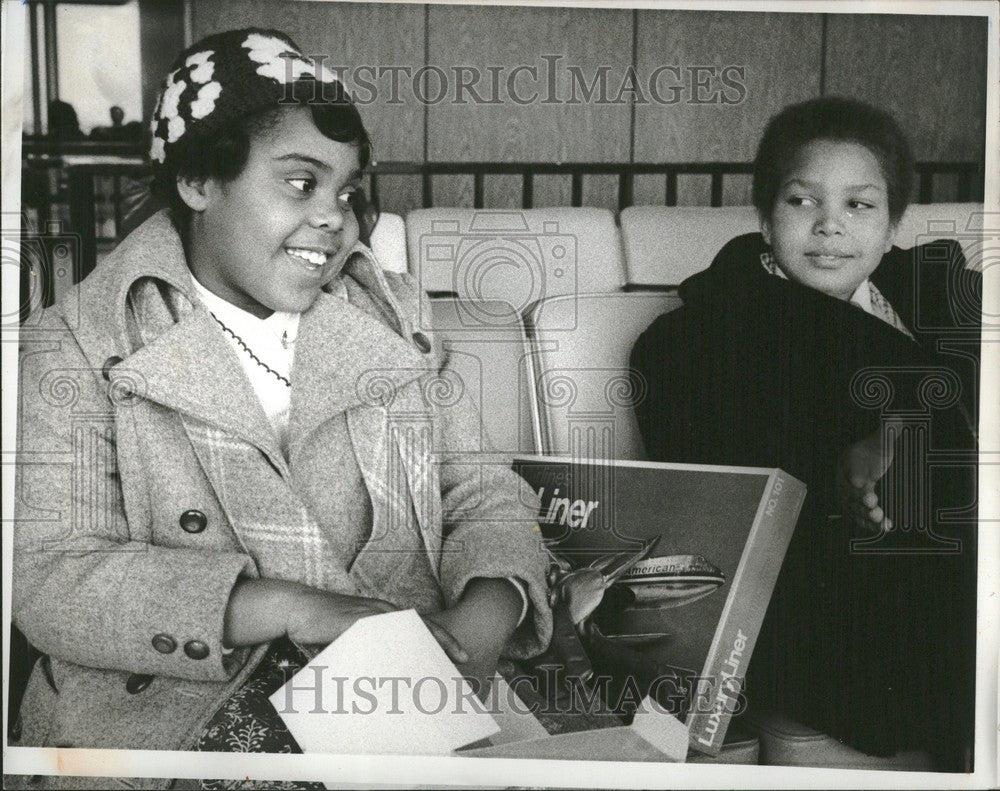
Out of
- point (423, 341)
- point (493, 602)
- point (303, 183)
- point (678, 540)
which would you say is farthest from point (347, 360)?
point (678, 540)

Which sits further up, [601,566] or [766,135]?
[766,135]

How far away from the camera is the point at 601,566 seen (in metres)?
1.09

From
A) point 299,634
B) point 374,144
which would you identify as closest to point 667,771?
point 299,634

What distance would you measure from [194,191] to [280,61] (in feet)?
0.54

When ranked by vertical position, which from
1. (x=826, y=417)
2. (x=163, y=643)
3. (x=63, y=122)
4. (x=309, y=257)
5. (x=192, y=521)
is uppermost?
(x=63, y=122)

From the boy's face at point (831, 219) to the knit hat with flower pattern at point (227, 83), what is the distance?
498mm

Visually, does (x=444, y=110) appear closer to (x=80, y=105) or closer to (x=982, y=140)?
(x=80, y=105)

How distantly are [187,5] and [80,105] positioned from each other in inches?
6.3

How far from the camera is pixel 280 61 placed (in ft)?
3.43

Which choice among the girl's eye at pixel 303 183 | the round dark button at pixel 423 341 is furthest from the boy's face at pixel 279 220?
the round dark button at pixel 423 341

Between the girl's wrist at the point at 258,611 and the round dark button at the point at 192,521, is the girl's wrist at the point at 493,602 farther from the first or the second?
the round dark button at the point at 192,521

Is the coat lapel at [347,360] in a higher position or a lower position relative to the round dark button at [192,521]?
higher

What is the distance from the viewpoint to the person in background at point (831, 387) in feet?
3.55

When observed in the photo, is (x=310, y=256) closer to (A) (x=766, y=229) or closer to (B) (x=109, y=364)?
(B) (x=109, y=364)
